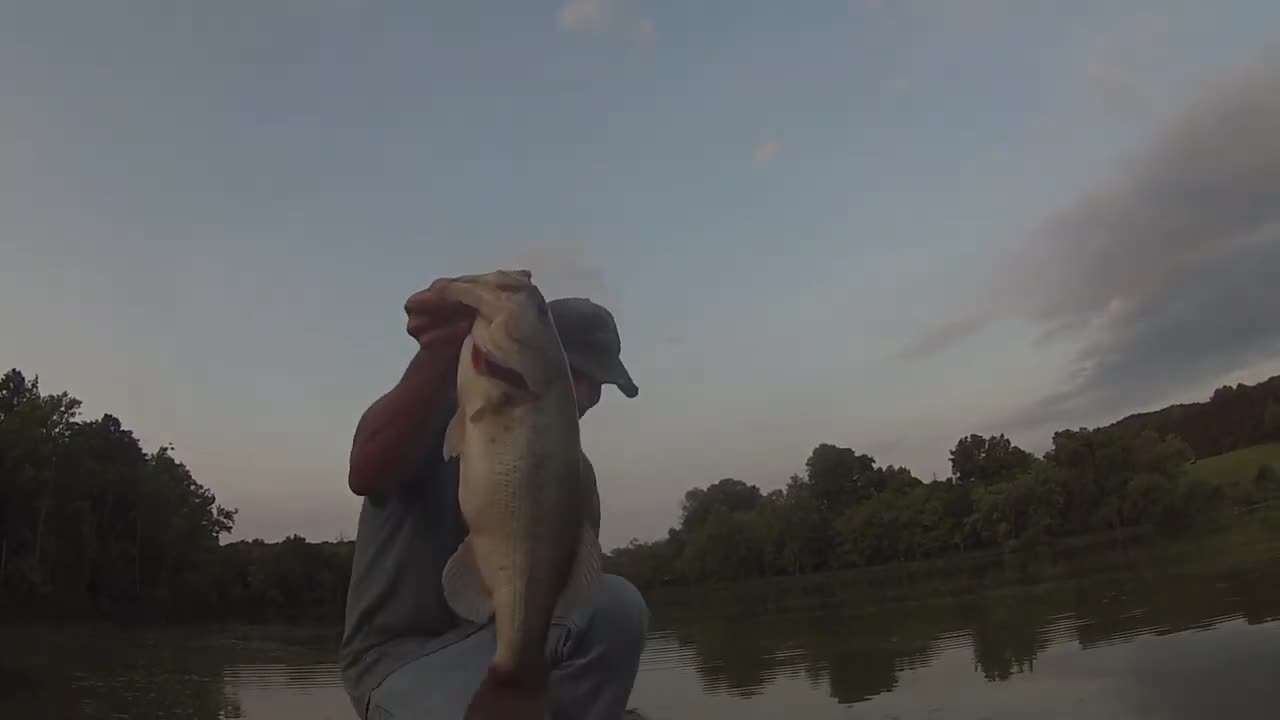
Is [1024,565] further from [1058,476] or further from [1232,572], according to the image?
[1058,476]

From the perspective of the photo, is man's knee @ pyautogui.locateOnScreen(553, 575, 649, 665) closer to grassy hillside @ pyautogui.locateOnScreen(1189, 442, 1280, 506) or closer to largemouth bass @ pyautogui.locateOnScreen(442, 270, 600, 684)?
largemouth bass @ pyautogui.locateOnScreen(442, 270, 600, 684)

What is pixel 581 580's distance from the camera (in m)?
2.28

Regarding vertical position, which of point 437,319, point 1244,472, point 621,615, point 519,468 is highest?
point 1244,472

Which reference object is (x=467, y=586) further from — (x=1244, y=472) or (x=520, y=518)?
(x=1244, y=472)

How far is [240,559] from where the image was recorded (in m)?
56.8

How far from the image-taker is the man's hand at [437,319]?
2410 mm

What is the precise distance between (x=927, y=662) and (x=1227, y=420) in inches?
3056

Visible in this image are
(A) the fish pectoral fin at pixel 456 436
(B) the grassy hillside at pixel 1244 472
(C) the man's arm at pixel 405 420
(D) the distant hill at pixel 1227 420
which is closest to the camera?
(A) the fish pectoral fin at pixel 456 436

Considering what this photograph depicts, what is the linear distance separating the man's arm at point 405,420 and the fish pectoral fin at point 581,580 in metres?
0.62

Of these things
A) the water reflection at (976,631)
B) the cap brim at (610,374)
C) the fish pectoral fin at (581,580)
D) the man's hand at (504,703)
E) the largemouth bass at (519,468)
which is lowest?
the water reflection at (976,631)

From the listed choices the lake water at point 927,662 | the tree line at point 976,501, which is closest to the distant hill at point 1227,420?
the tree line at point 976,501

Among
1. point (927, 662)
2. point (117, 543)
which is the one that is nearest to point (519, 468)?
point (927, 662)

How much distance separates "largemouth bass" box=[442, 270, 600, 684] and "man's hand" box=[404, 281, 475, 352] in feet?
0.66

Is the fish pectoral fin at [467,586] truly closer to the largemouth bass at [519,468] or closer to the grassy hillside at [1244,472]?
the largemouth bass at [519,468]
